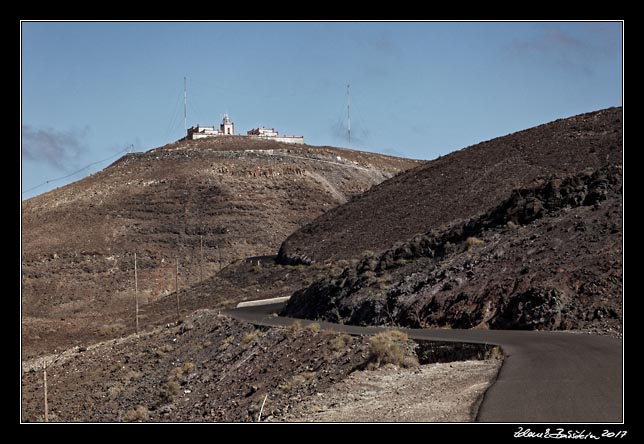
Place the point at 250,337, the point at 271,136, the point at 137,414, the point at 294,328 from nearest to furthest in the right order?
the point at 137,414, the point at 294,328, the point at 250,337, the point at 271,136

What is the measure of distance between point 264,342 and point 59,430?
1861 centimetres

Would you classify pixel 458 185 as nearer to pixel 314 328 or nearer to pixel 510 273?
pixel 510 273

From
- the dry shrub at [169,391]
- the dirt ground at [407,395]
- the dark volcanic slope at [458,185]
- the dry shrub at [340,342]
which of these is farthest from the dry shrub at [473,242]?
the dark volcanic slope at [458,185]

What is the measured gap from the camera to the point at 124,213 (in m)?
102

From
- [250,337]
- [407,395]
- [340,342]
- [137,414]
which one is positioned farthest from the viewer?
[250,337]

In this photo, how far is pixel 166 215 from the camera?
10188 cm

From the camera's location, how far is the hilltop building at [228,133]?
451ft

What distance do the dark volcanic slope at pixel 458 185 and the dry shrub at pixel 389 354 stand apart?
113 feet

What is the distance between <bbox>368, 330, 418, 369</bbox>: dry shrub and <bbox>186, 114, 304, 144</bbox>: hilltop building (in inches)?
4446

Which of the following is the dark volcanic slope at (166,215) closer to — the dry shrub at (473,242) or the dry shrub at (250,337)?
the dry shrub at (250,337)

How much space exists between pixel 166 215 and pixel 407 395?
86055 mm

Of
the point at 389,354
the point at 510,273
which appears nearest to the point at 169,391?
the point at 510,273

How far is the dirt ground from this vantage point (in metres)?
15.2

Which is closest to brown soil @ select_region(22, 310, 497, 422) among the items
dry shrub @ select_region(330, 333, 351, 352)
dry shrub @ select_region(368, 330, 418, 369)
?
dry shrub @ select_region(330, 333, 351, 352)
